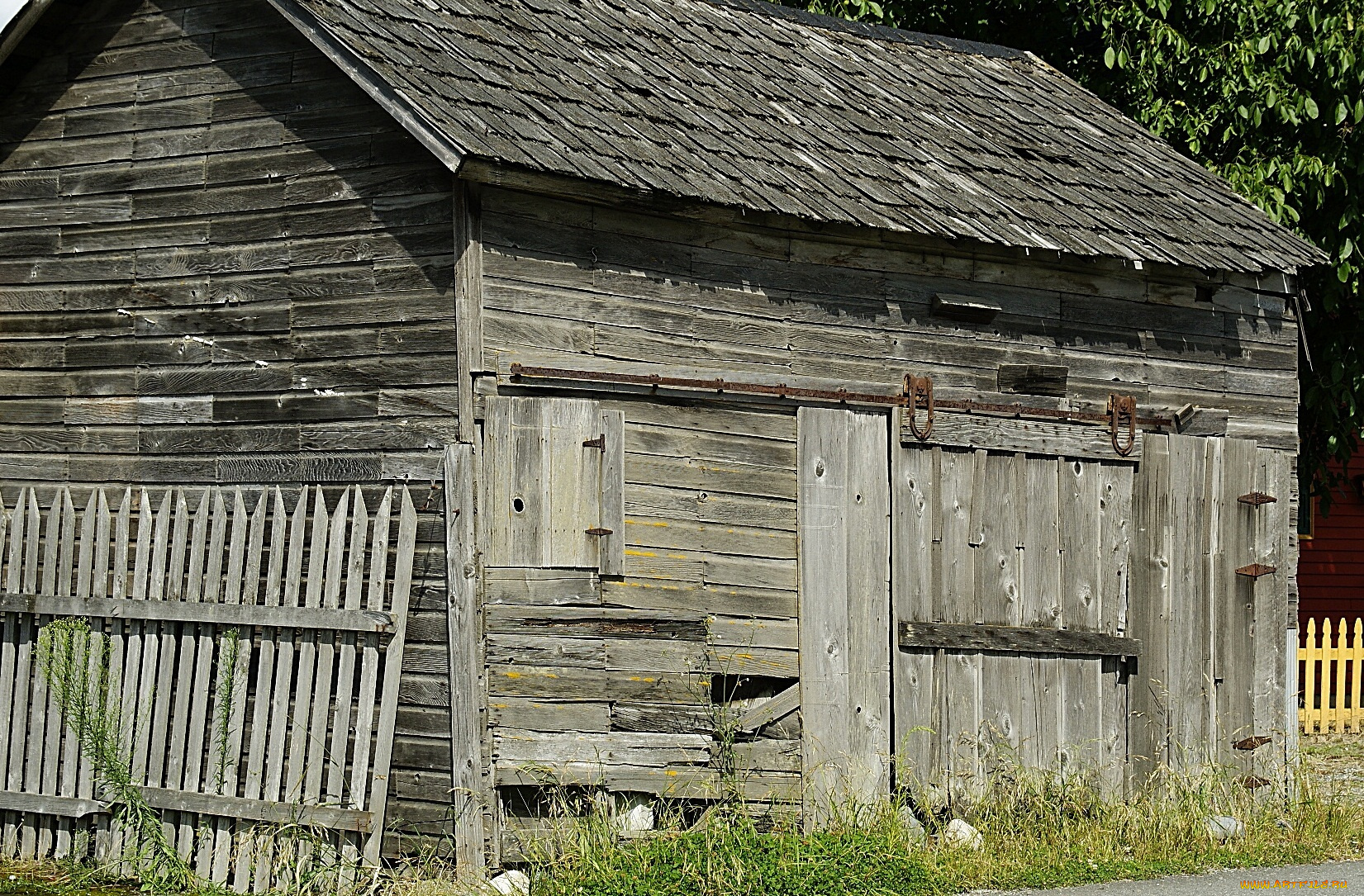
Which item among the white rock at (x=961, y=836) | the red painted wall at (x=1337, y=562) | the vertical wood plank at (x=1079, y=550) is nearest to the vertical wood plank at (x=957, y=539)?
the vertical wood plank at (x=1079, y=550)

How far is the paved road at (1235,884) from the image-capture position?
8.19 m

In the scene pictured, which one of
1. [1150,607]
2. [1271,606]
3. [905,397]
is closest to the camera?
[905,397]

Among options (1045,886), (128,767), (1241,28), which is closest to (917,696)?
(1045,886)

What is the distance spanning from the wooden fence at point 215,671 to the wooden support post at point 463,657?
0.22m

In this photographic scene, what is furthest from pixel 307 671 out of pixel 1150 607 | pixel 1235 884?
pixel 1150 607

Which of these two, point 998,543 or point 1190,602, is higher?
point 998,543

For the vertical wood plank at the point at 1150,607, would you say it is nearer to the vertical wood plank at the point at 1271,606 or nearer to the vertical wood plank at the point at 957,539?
the vertical wood plank at the point at 1271,606

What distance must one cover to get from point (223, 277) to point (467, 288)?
1650 millimetres

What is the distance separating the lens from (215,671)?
8.50 metres

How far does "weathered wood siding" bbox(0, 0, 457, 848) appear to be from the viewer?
8.18 m

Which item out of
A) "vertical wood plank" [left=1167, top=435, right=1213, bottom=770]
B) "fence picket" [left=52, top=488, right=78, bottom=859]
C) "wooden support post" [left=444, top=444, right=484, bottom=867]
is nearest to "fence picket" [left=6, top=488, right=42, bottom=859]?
"fence picket" [left=52, top=488, right=78, bottom=859]

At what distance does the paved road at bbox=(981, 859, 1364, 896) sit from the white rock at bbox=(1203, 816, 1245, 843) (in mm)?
538

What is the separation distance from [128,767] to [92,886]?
1.94 feet

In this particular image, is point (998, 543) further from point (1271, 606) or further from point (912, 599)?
point (1271, 606)
